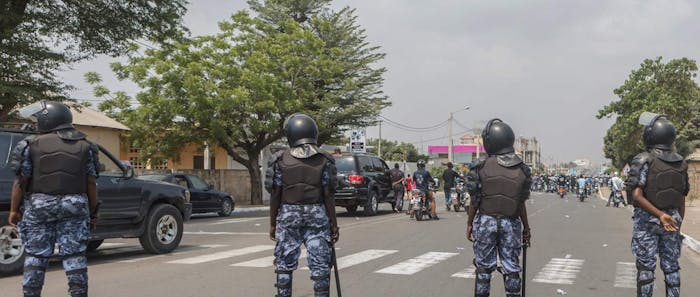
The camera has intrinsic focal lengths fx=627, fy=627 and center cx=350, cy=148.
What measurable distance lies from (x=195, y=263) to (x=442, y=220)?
9451mm

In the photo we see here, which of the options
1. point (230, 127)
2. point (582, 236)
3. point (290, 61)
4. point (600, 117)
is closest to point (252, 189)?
point (230, 127)

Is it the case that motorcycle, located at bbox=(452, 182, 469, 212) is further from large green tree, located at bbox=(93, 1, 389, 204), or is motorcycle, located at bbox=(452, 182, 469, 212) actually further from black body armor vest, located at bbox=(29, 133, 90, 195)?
black body armor vest, located at bbox=(29, 133, 90, 195)

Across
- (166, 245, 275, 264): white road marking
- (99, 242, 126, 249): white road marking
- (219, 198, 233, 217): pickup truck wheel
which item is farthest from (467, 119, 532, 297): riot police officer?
(219, 198, 233, 217): pickup truck wheel

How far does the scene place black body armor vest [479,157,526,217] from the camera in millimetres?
5277

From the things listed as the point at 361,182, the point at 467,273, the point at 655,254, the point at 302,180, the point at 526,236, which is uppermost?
the point at 302,180

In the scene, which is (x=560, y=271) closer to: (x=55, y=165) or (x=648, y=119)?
(x=648, y=119)

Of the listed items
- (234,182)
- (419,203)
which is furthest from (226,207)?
(234,182)

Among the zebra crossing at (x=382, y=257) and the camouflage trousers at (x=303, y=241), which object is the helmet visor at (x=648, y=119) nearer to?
the zebra crossing at (x=382, y=257)

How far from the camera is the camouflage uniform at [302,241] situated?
5.04 meters

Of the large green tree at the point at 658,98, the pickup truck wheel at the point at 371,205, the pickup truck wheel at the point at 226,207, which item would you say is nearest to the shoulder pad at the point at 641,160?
the pickup truck wheel at the point at 371,205

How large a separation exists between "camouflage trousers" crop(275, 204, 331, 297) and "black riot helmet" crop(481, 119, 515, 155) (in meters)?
1.54

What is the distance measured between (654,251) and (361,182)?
12.9 m

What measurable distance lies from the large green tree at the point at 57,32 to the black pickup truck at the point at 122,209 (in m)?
7.66

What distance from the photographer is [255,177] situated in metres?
27.8
